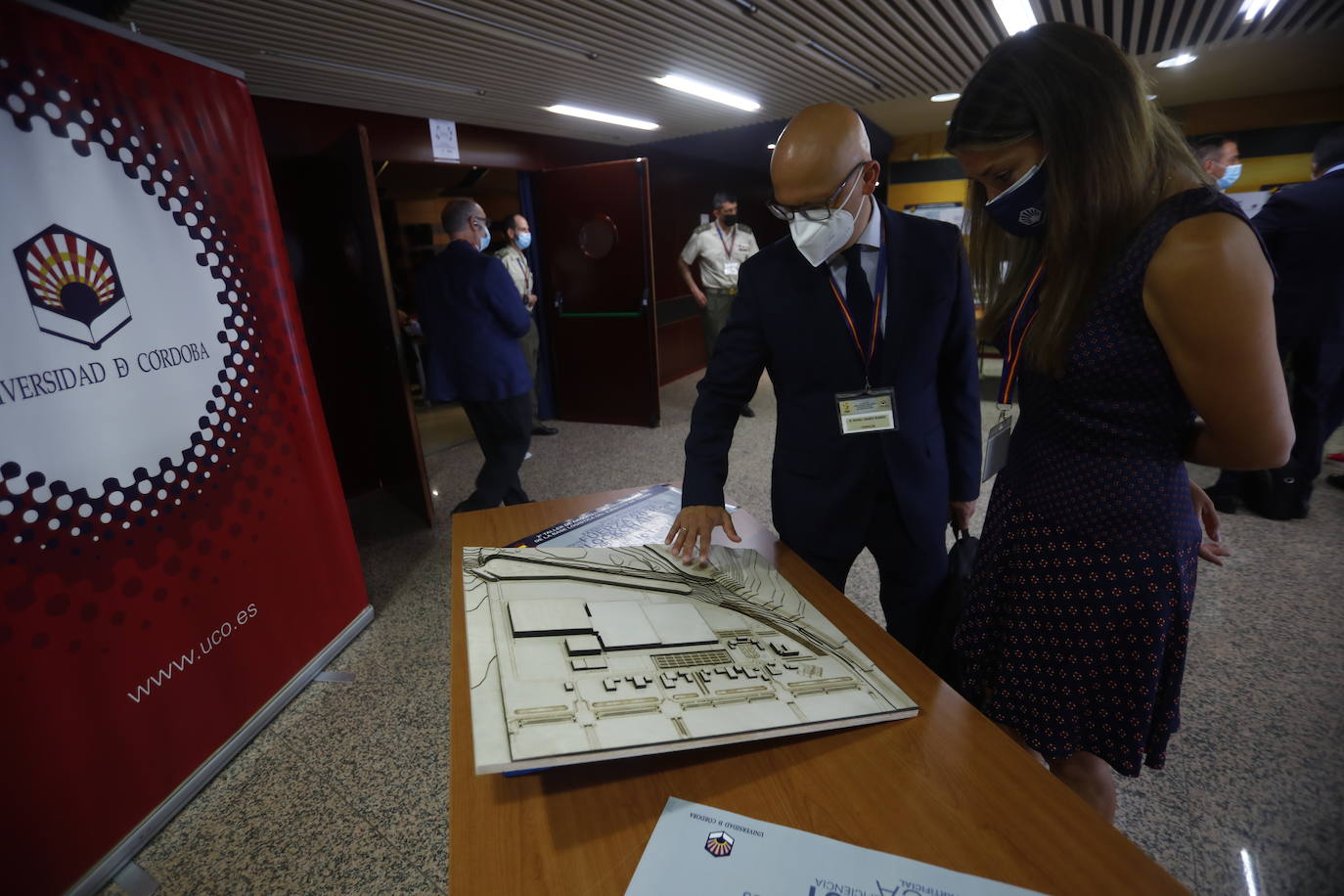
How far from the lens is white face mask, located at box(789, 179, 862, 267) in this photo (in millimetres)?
1098

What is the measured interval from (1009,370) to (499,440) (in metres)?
2.60

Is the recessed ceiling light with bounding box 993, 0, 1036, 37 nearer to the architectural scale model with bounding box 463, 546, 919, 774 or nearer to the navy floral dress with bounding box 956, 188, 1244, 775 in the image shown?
the navy floral dress with bounding box 956, 188, 1244, 775

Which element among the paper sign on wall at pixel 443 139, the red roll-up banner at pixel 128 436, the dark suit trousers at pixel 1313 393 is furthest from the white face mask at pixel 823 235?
the paper sign on wall at pixel 443 139

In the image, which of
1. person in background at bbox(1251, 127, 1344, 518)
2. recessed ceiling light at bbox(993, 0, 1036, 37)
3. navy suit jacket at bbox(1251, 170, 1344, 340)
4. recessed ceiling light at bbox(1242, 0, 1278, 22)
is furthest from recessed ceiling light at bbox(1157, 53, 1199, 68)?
navy suit jacket at bbox(1251, 170, 1344, 340)

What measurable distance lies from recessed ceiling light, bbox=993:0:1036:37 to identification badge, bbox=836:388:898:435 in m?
3.00

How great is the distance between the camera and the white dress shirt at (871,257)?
1.15 m

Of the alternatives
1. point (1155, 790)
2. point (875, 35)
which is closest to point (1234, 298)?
point (1155, 790)

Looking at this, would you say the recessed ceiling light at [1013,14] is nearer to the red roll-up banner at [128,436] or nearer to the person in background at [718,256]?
the person in background at [718,256]

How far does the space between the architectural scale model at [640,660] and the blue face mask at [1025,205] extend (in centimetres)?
66

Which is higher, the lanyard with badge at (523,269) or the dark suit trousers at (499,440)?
the lanyard with badge at (523,269)

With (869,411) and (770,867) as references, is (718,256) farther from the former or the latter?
(770,867)

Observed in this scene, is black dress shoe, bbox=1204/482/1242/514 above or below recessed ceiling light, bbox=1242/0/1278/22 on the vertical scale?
below

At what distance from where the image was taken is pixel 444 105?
13.3ft

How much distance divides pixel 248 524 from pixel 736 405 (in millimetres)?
1631
